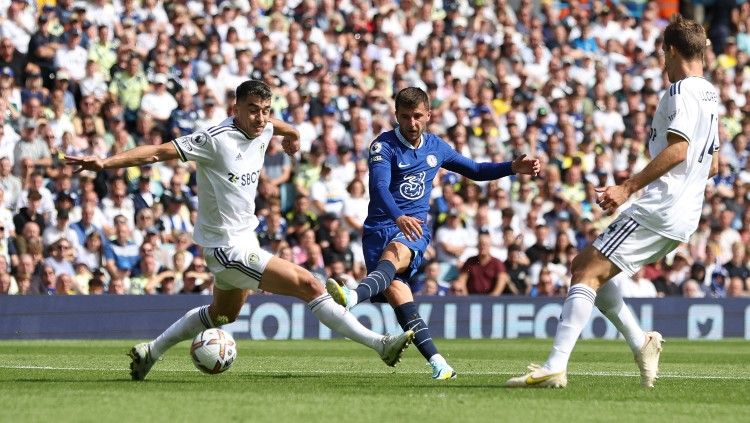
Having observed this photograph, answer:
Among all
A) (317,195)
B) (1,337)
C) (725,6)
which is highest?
(725,6)

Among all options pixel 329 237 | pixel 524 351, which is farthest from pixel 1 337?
pixel 524 351

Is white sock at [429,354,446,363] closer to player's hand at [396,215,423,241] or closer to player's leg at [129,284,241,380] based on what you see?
player's hand at [396,215,423,241]

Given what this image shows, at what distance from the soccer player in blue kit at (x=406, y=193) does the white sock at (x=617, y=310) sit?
4.51 ft

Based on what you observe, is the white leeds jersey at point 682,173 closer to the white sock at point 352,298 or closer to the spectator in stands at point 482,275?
the white sock at point 352,298

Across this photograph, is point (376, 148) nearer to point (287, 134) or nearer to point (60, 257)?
point (287, 134)

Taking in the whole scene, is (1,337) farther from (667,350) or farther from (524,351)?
(667,350)

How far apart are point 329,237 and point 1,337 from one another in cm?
513

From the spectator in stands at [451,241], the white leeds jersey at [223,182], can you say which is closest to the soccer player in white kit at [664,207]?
the white leeds jersey at [223,182]

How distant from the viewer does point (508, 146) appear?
79.2ft

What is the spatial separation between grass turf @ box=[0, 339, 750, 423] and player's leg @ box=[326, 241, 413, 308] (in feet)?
2.15

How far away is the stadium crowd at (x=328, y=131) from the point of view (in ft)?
65.4

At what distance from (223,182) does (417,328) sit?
1923 millimetres

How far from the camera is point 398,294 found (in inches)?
444

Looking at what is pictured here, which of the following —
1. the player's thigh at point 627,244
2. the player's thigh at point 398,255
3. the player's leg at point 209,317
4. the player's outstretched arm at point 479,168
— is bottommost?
the player's leg at point 209,317
